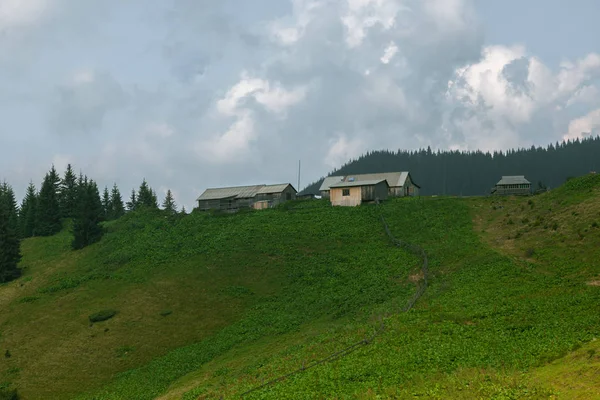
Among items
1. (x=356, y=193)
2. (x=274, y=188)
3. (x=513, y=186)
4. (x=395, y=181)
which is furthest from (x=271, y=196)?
(x=513, y=186)

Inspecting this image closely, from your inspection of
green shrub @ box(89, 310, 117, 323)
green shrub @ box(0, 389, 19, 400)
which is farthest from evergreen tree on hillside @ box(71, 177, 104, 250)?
green shrub @ box(0, 389, 19, 400)

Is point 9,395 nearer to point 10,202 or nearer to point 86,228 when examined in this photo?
point 86,228

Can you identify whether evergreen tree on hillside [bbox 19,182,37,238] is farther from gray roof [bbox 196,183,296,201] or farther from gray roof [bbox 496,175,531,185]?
gray roof [bbox 496,175,531,185]

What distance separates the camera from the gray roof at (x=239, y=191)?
101 meters

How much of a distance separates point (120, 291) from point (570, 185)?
201ft

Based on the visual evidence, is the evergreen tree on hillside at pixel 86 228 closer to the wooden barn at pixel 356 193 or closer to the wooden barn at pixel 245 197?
the wooden barn at pixel 245 197

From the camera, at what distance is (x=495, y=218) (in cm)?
6800

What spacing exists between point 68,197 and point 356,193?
72.1 metres

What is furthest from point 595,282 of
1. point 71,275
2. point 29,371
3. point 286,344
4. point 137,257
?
point 71,275

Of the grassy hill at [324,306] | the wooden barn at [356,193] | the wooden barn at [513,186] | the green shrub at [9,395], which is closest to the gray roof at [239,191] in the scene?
the grassy hill at [324,306]

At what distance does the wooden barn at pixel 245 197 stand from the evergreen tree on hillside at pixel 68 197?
34.6 meters

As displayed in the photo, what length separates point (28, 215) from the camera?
371ft

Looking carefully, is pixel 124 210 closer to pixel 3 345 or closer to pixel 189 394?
pixel 3 345

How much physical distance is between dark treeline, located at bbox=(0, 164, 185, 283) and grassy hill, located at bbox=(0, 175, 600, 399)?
425 cm
